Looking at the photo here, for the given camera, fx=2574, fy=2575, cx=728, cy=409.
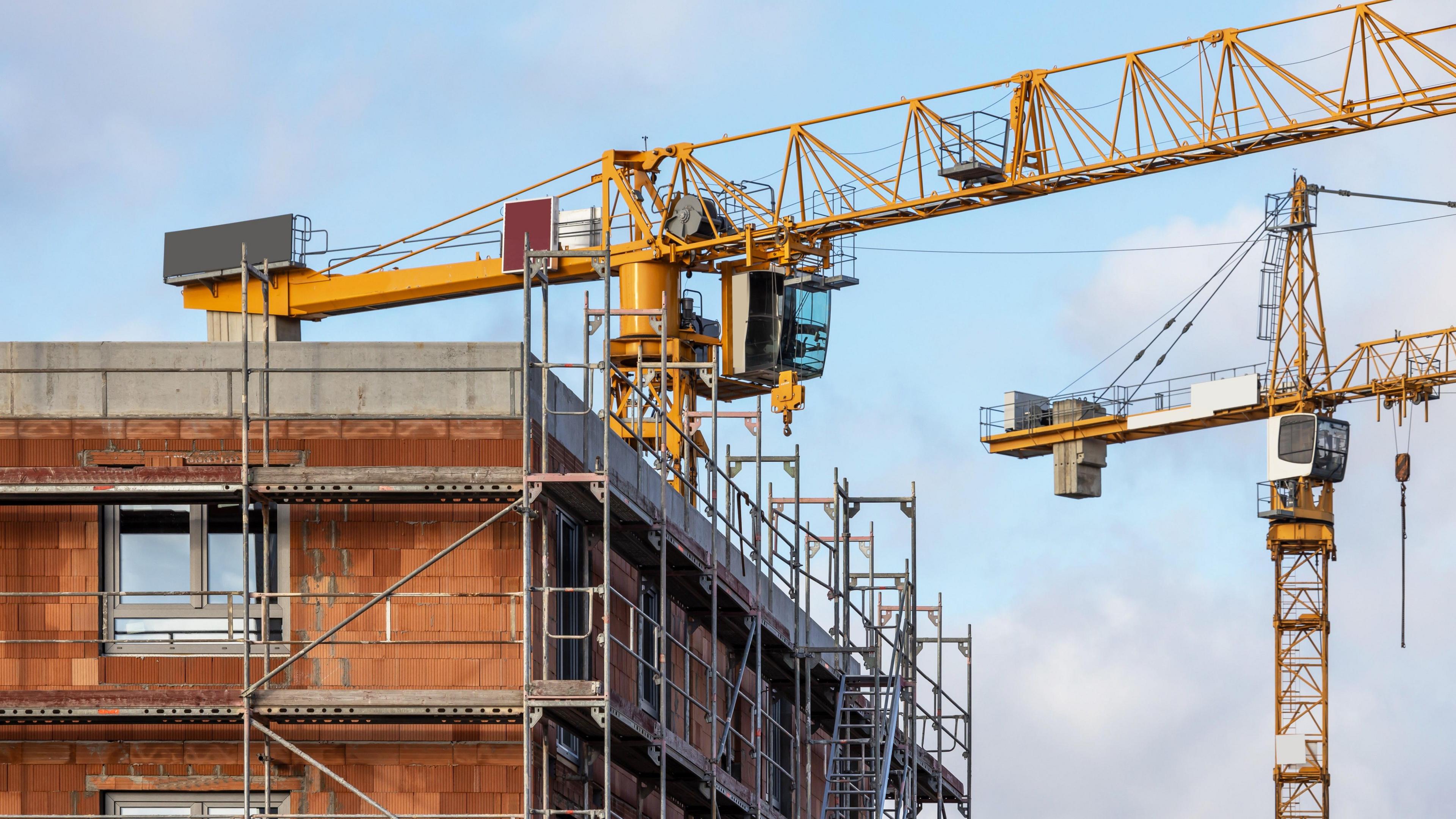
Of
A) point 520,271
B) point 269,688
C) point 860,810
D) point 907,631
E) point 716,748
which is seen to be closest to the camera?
point 269,688

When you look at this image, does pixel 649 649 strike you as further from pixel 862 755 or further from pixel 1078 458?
pixel 1078 458

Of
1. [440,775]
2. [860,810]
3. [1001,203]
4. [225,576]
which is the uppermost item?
[1001,203]

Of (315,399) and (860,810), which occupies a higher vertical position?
(315,399)

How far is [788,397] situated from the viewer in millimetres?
53375

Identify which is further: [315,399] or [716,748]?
[716,748]

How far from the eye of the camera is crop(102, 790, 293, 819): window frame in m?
22.6

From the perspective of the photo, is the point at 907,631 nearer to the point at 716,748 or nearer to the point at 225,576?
the point at 716,748

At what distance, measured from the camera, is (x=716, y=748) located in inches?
1051

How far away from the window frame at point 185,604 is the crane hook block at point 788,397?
100 ft

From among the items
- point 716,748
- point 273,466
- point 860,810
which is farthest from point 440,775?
point 860,810

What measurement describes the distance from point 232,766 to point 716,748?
591 cm

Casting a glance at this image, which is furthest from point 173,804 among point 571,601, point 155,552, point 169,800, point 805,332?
point 805,332

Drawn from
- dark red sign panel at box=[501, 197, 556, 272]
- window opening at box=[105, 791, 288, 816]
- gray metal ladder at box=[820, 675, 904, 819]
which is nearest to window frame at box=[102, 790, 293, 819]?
window opening at box=[105, 791, 288, 816]

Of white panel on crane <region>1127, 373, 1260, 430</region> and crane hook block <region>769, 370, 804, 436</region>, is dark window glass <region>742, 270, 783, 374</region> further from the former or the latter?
white panel on crane <region>1127, 373, 1260, 430</region>
